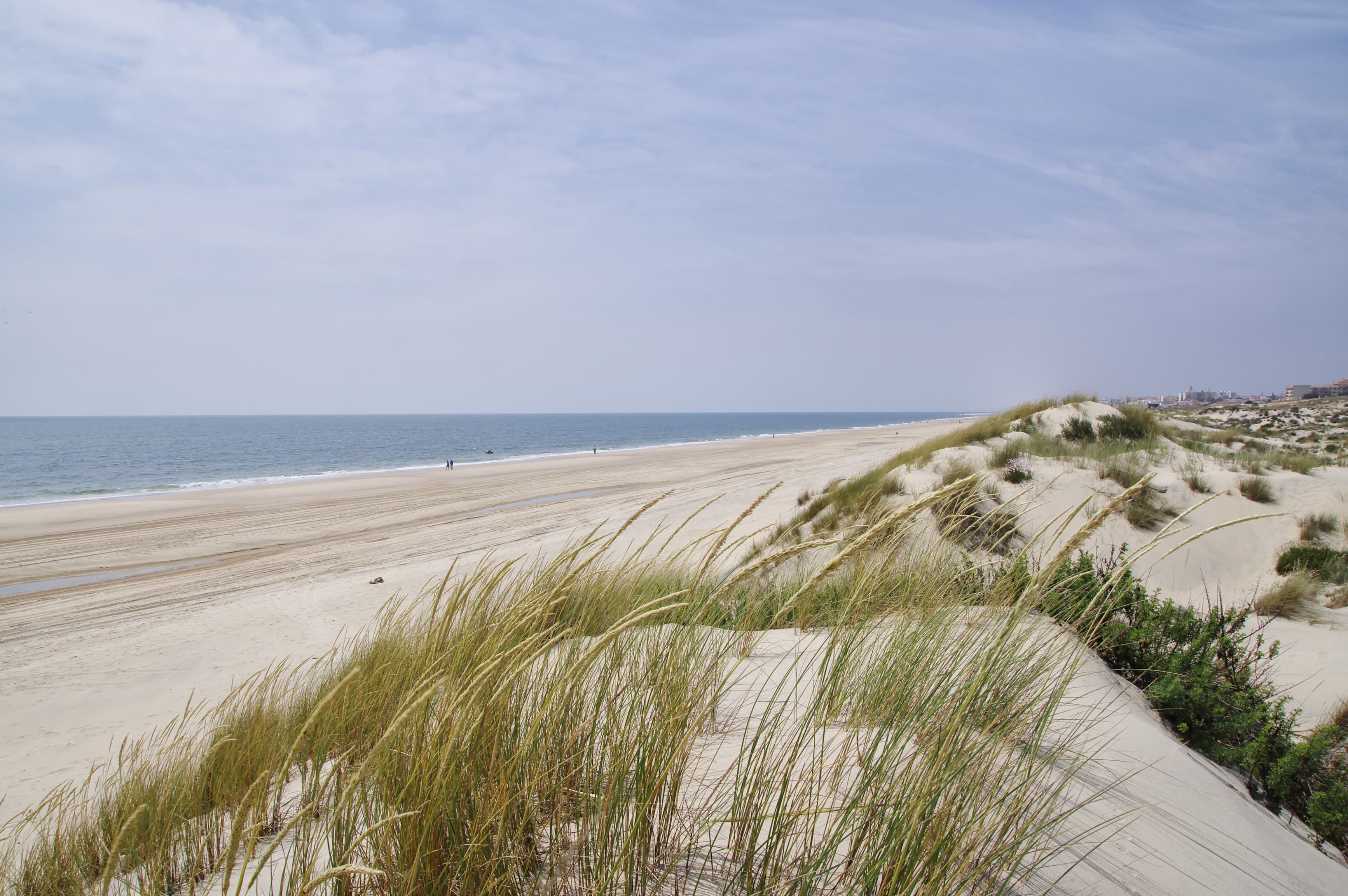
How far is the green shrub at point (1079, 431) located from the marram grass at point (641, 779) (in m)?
12.1

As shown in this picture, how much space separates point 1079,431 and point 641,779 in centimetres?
1450

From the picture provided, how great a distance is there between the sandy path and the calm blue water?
817cm

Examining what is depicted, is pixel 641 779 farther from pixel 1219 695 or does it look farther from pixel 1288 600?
pixel 1288 600

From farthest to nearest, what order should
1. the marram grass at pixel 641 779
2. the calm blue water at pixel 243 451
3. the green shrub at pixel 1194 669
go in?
the calm blue water at pixel 243 451 < the green shrub at pixel 1194 669 < the marram grass at pixel 641 779

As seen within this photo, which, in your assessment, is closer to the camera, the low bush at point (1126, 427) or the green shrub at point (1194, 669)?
the green shrub at point (1194, 669)

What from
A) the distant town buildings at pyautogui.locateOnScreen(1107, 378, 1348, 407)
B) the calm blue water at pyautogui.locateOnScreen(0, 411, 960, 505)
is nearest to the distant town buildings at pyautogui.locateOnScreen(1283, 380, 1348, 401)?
the distant town buildings at pyautogui.locateOnScreen(1107, 378, 1348, 407)

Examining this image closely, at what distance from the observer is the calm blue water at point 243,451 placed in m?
31.6

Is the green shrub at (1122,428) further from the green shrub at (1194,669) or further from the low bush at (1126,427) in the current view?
the green shrub at (1194,669)

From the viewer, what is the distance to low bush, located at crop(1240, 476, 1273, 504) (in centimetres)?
837

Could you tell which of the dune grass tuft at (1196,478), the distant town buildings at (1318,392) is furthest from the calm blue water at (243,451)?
the distant town buildings at (1318,392)

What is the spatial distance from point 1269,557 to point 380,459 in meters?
46.9

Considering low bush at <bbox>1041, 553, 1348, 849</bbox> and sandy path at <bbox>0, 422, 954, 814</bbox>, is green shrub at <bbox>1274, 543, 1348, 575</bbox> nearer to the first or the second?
low bush at <bbox>1041, 553, 1348, 849</bbox>

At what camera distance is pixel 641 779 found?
5.82 feet

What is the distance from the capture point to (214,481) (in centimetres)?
3178
